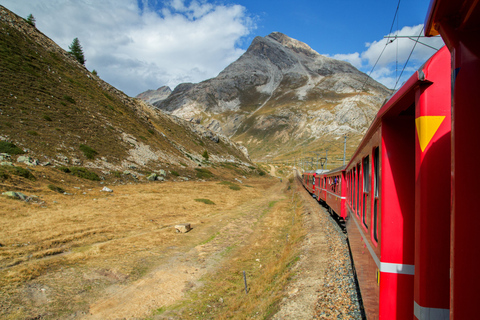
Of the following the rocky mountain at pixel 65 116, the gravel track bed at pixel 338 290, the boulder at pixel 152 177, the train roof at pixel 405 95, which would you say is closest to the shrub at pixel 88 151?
the rocky mountain at pixel 65 116

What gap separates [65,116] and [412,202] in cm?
3805

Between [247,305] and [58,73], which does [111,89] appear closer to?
[58,73]

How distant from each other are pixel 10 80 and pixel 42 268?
3189cm

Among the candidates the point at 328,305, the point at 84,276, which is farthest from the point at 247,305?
the point at 84,276

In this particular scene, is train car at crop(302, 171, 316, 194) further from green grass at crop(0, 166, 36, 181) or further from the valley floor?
green grass at crop(0, 166, 36, 181)

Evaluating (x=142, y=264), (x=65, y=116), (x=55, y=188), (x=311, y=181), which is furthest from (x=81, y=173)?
(x=311, y=181)

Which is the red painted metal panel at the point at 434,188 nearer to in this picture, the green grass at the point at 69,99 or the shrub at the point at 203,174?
the shrub at the point at 203,174

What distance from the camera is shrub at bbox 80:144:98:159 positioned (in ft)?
92.9

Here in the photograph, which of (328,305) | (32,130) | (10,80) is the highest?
(10,80)

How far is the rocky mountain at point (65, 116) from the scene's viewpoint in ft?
86.2

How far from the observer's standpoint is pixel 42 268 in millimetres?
10289

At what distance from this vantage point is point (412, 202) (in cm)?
371

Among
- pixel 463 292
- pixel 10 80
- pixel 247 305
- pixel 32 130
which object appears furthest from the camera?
pixel 10 80

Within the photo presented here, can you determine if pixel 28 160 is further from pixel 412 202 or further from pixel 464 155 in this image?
pixel 464 155
